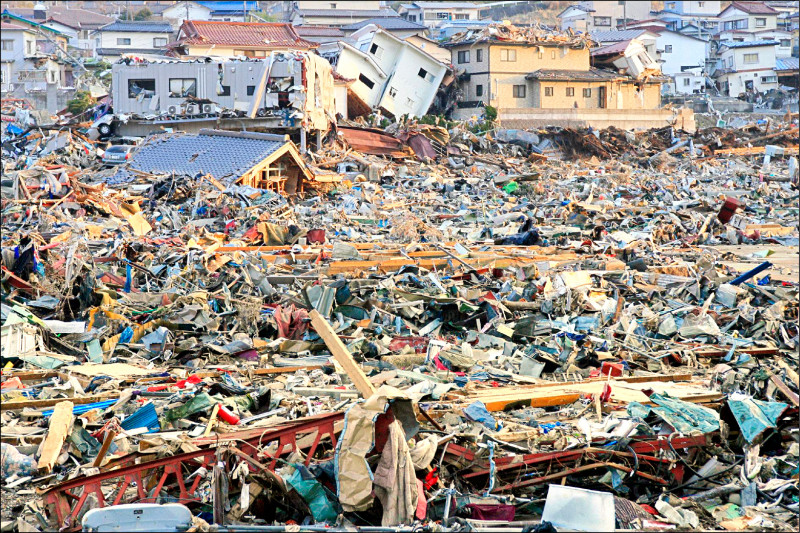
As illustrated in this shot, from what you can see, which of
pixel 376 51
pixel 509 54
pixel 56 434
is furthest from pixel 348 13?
pixel 56 434

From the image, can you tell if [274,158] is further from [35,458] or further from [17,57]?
[17,57]

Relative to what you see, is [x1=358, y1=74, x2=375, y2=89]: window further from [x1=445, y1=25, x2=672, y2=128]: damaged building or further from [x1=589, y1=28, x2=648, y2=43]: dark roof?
[x1=589, y1=28, x2=648, y2=43]: dark roof

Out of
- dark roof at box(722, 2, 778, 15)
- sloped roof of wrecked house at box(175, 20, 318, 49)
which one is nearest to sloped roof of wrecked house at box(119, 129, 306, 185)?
sloped roof of wrecked house at box(175, 20, 318, 49)

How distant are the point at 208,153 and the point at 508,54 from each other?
811 inches

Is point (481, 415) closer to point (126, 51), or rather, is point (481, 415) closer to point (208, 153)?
point (208, 153)

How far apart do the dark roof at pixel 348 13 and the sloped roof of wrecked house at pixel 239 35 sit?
44.1 ft

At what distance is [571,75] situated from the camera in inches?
Answer: 1656

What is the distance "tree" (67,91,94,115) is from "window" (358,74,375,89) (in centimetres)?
1103

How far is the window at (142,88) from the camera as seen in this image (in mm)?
30859

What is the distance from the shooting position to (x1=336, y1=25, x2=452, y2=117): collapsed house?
1596 inches

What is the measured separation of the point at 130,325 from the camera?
10328 mm

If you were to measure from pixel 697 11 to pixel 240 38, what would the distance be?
35.7m

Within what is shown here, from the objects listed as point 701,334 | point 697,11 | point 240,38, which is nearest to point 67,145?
point 240,38

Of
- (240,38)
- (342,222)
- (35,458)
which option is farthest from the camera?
(240,38)
